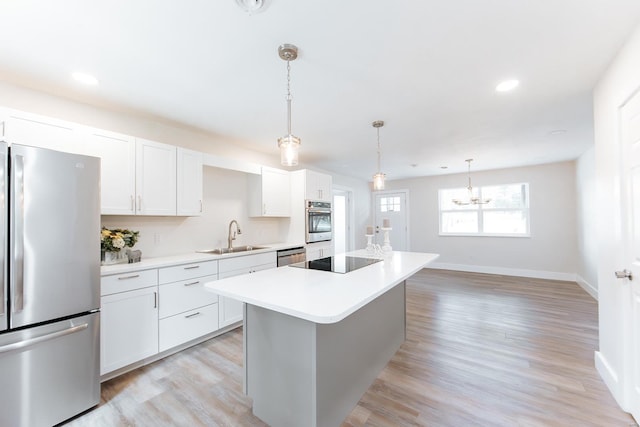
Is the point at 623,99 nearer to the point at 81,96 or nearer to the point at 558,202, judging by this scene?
the point at 81,96

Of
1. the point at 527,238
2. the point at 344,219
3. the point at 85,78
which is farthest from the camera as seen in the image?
the point at 344,219

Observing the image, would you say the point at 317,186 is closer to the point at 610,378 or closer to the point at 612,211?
the point at 612,211

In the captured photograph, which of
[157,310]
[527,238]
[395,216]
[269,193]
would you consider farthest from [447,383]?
[395,216]

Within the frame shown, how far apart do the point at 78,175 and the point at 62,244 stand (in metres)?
0.47

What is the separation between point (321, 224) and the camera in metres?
4.50

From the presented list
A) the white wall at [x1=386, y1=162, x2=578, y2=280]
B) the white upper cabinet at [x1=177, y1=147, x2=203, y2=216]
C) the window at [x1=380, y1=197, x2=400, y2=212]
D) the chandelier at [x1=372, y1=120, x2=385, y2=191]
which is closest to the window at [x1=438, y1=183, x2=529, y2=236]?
the white wall at [x1=386, y1=162, x2=578, y2=280]

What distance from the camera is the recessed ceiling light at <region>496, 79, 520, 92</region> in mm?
2162

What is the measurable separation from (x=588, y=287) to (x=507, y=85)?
436cm

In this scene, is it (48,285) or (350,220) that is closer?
(48,285)

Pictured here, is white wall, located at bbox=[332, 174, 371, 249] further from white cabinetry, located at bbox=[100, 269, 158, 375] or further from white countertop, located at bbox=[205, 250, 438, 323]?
white cabinetry, located at bbox=[100, 269, 158, 375]

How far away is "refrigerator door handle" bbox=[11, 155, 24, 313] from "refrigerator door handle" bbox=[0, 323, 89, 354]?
192 mm

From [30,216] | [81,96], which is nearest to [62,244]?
[30,216]

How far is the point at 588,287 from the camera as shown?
4.42m

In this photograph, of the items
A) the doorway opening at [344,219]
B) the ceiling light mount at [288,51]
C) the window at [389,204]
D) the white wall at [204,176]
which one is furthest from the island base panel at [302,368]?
the window at [389,204]
